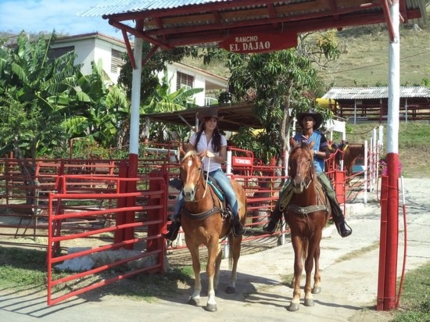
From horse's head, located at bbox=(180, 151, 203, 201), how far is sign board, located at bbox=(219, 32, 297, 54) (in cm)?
290

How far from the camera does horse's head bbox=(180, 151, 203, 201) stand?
20.4 feet

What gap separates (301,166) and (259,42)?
9.81ft

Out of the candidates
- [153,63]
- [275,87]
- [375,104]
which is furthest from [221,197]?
[375,104]

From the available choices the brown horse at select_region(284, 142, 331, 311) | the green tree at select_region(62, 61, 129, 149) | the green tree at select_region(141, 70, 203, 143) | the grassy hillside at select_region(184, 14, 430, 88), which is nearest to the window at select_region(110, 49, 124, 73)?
the green tree at select_region(141, 70, 203, 143)

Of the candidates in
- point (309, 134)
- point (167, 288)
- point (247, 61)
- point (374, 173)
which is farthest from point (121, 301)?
point (374, 173)

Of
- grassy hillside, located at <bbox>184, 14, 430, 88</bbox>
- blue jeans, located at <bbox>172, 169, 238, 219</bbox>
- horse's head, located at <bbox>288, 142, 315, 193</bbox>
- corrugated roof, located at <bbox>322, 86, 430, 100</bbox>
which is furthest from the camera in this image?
grassy hillside, located at <bbox>184, 14, 430, 88</bbox>

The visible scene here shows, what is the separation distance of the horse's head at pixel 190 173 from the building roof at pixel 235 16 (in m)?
2.50

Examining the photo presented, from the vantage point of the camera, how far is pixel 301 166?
6.51 m

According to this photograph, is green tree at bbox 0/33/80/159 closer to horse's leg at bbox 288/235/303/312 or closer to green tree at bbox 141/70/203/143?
green tree at bbox 141/70/203/143

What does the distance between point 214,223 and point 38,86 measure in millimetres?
16302

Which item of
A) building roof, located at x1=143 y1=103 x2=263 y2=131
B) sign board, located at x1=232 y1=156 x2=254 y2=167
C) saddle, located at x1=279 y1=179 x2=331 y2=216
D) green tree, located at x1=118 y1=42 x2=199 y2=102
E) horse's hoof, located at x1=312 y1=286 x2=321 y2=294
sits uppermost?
green tree, located at x1=118 y1=42 x2=199 y2=102

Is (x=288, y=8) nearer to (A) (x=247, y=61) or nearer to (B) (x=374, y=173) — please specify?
(A) (x=247, y=61)

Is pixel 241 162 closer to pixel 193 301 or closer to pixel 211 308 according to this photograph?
pixel 193 301

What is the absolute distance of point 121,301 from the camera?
274 inches
